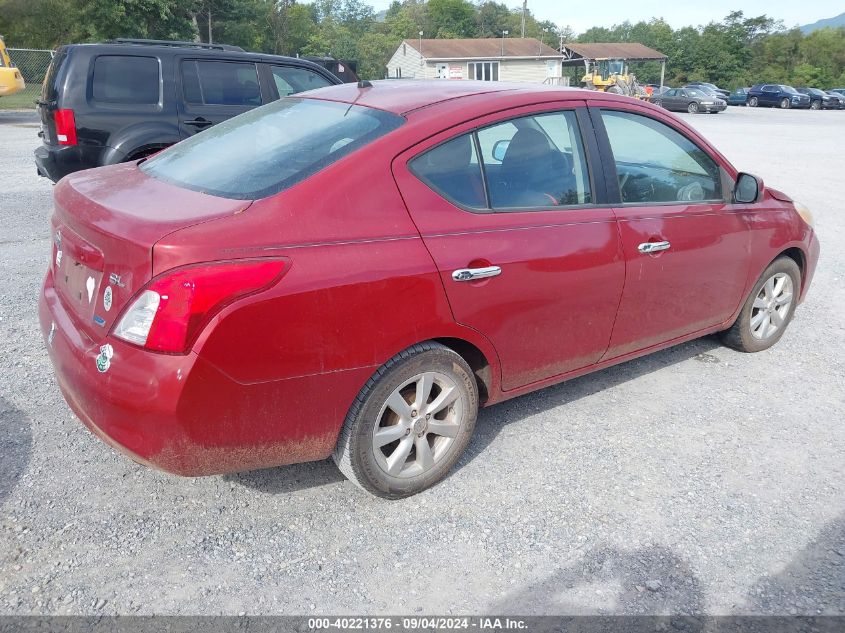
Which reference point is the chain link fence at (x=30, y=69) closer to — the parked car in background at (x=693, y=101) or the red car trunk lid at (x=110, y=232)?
the red car trunk lid at (x=110, y=232)

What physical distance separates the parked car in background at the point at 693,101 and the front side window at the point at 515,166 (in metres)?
36.4

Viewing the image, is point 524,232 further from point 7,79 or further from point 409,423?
point 7,79

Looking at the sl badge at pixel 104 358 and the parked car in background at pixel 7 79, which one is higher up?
the parked car in background at pixel 7 79

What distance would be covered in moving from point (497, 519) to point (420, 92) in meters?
2.01

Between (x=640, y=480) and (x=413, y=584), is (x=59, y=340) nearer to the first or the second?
(x=413, y=584)

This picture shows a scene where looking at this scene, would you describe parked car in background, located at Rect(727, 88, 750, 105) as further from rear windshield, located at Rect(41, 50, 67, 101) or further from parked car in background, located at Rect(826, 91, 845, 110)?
rear windshield, located at Rect(41, 50, 67, 101)

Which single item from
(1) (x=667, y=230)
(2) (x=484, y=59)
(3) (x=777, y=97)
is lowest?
(1) (x=667, y=230)

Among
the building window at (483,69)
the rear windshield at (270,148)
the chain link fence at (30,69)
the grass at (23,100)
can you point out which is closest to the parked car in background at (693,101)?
the building window at (483,69)

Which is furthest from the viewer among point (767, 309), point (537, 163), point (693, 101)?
point (693, 101)

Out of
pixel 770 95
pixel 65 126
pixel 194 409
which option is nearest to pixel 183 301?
pixel 194 409

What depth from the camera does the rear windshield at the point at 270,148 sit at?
293 cm

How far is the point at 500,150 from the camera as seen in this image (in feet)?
11.0

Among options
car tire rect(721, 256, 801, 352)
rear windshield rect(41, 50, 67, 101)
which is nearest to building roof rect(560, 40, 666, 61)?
rear windshield rect(41, 50, 67, 101)

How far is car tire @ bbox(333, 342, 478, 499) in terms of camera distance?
9.55 ft
